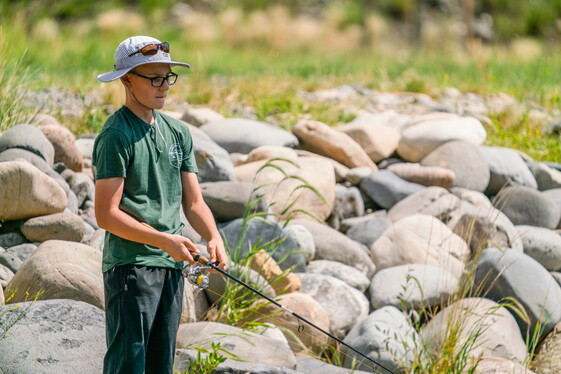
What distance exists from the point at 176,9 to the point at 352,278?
613 inches

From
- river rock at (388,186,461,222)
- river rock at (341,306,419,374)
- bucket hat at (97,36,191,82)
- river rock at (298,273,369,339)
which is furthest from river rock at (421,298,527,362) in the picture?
bucket hat at (97,36,191,82)

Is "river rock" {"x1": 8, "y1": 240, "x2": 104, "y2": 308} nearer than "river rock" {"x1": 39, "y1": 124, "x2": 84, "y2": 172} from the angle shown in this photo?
Yes

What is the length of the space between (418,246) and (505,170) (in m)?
1.68

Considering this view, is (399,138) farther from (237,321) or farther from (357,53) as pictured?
(357,53)

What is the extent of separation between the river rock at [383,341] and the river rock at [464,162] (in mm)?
2261

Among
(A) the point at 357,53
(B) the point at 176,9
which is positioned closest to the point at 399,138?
(A) the point at 357,53

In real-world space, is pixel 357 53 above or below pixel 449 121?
below

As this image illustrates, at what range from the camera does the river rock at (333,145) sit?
5.85 metres

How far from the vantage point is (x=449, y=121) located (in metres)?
6.38

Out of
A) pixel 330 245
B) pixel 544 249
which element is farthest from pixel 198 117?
pixel 544 249

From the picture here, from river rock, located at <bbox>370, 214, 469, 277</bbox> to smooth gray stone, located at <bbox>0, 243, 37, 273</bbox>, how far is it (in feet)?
7.61

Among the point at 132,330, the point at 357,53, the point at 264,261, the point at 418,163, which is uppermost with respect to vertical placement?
the point at 132,330

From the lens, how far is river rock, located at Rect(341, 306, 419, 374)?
3480 mm

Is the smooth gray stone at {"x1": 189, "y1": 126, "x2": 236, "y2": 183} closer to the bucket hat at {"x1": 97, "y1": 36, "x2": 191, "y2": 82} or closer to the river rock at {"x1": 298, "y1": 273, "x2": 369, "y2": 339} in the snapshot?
the river rock at {"x1": 298, "y1": 273, "x2": 369, "y2": 339}
